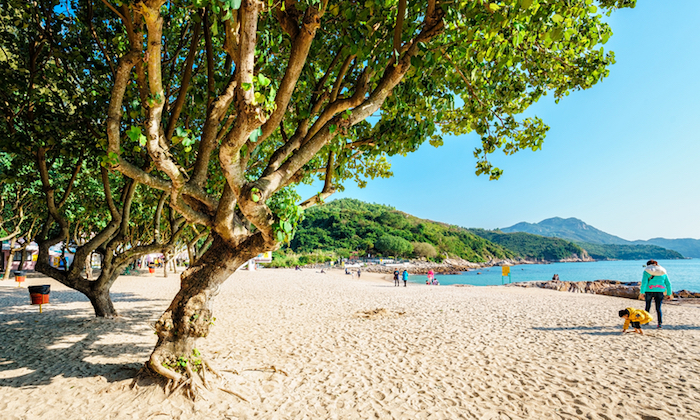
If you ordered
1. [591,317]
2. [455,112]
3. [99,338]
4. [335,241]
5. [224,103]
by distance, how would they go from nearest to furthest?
[224,103] < [455,112] < [99,338] < [591,317] < [335,241]

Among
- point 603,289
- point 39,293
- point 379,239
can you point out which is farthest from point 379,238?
point 39,293

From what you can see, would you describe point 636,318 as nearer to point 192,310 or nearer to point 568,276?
point 192,310

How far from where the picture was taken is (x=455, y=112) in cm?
616

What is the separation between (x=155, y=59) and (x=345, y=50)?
238 centimetres

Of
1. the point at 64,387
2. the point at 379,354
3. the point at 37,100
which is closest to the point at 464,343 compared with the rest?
the point at 379,354

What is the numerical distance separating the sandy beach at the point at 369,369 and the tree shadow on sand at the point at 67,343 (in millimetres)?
33

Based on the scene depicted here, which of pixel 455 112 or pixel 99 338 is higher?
pixel 455 112

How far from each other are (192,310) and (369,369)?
3124 millimetres

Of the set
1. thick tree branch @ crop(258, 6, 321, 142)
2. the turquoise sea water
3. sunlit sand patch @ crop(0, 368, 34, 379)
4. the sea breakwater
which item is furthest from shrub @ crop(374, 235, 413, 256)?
thick tree branch @ crop(258, 6, 321, 142)

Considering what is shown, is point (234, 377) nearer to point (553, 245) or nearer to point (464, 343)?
point (464, 343)

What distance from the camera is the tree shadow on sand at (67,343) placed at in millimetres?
4824

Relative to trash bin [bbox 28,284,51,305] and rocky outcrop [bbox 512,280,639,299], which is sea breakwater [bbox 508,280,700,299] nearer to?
rocky outcrop [bbox 512,280,639,299]

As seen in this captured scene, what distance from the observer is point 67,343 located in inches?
251

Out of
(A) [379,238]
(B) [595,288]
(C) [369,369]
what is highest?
(A) [379,238]
